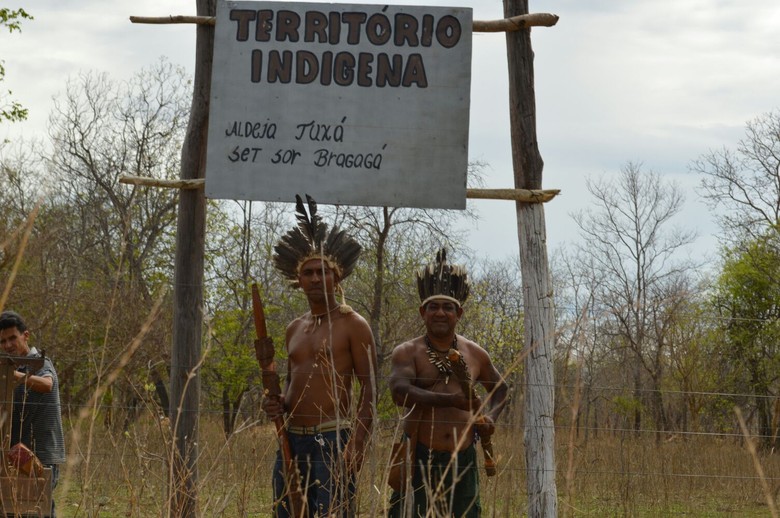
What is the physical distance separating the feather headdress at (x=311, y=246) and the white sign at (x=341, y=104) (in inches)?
10.7

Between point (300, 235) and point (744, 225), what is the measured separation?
1132 inches

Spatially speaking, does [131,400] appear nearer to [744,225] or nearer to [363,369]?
[363,369]

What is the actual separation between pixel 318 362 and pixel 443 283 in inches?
34.5

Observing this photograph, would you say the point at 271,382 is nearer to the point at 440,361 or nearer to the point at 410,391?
the point at 410,391

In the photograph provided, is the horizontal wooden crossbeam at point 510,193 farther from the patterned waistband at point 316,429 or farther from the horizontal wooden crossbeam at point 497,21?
the patterned waistband at point 316,429

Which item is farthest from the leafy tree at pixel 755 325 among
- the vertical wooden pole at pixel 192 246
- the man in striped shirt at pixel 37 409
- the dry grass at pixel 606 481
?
the man in striped shirt at pixel 37 409

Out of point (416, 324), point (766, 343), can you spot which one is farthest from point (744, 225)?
point (416, 324)

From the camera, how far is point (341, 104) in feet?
20.5

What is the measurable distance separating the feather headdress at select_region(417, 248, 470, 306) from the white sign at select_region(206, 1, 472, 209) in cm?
36

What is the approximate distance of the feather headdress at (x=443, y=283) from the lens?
602 centimetres

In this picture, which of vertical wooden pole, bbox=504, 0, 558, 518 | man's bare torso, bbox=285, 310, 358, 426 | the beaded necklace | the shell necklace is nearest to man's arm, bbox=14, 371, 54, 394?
man's bare torso, bbox=285, 310, 358, 426

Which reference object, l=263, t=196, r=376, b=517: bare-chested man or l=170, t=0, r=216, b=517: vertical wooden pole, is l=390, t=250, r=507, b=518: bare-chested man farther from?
l=170, t=0, r=216, b=517: vertical wooden pole

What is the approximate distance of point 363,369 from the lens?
5605mm

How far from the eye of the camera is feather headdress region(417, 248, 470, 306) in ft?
19.8
